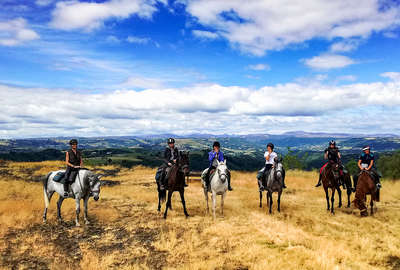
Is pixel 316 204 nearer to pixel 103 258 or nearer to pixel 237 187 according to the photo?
pixel 237 187

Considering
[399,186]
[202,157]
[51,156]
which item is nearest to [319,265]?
[399,186]

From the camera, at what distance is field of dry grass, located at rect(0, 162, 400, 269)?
25.7ft

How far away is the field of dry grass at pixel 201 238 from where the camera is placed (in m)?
7.83

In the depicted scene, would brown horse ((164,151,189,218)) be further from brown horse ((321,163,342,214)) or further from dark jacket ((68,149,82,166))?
brown horse ((321,163,342,214))

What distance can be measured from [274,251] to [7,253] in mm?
9400

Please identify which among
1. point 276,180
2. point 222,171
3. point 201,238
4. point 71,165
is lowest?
point 201,238

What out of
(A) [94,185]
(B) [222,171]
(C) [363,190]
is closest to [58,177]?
(A) [94,185]

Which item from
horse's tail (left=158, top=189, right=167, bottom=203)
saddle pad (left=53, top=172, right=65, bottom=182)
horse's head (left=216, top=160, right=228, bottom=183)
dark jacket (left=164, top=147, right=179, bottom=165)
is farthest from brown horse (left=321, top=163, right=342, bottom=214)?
saddle pad (left=53, top=172, right=65, bottom=182)

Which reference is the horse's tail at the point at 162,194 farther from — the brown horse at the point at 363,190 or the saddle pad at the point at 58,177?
the brown horse at the point at 363,190

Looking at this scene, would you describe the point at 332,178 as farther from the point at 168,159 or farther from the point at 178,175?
the point at 168,159

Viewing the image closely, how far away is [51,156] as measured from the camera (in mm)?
144875

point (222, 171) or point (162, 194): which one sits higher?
point (222, 171)

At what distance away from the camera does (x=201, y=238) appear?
33.0 ft

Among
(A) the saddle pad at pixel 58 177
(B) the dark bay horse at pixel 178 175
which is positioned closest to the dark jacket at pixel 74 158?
(A) the saddle pad at pixel 58 177
